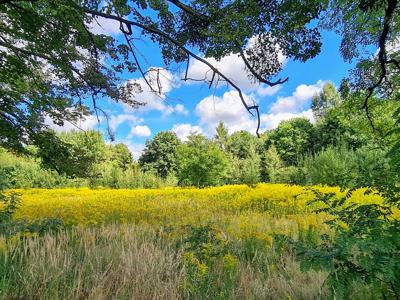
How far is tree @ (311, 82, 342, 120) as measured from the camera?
51375 millimetres

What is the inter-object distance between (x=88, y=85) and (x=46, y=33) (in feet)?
4.05

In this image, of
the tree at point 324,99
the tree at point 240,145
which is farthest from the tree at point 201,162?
the tree at point 324,99

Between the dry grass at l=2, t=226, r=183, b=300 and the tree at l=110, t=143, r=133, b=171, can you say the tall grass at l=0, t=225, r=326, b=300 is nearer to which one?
the dry grass at l=2, t=226, r=183, b=300

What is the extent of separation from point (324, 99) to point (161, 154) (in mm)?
27046

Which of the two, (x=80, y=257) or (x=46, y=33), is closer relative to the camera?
(x=80, y=257)

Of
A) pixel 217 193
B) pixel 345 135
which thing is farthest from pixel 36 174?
pixel 345 135

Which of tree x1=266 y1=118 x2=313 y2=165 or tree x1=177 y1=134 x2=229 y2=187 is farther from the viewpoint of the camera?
tree x1=266 y1=118 x2=313 y2=165

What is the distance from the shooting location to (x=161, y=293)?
10.0 feet

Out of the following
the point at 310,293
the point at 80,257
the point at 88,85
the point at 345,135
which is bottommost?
the point at 310,293

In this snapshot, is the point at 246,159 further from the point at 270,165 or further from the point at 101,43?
the point at 101,43

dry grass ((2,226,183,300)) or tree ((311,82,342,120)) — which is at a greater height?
tree ((311,82,342,120))

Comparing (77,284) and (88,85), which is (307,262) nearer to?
(77,284)

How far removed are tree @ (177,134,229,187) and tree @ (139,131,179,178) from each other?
94.1 ft

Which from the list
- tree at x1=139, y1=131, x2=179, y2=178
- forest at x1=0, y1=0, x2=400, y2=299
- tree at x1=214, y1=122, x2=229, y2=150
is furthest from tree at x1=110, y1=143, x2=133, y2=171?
forest at x1=0, y1=0, x2=400, y2=299
